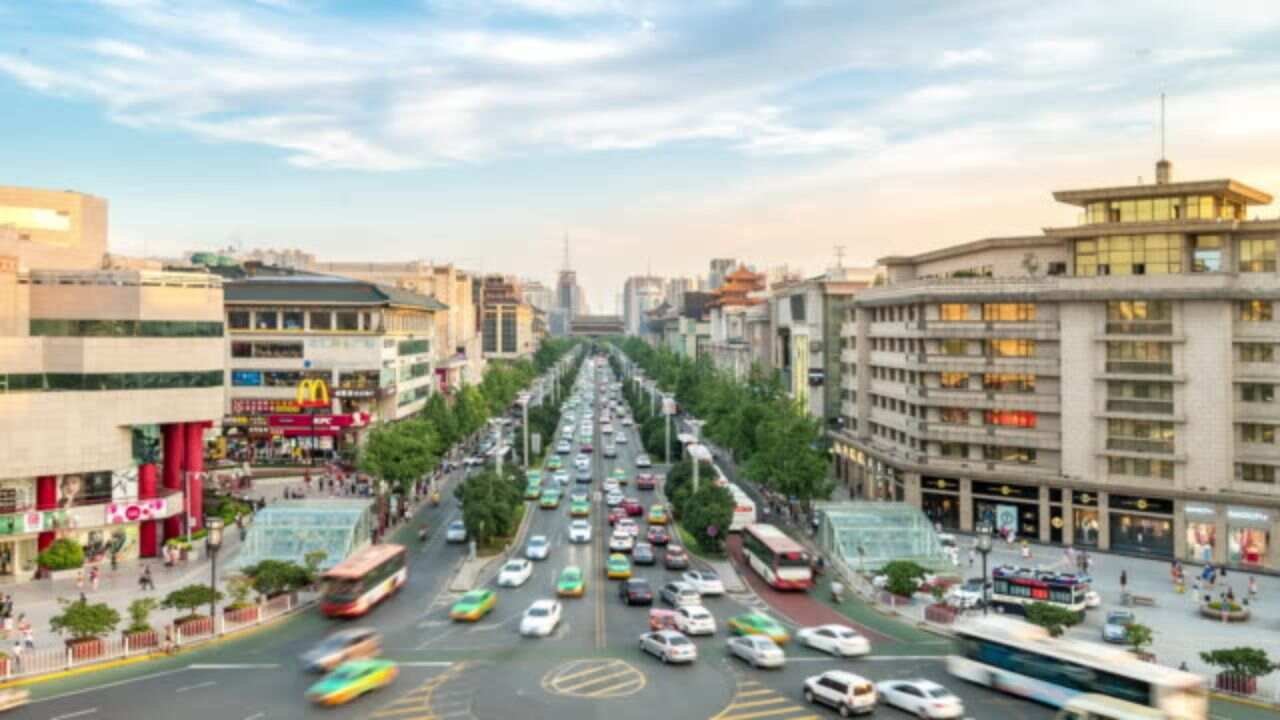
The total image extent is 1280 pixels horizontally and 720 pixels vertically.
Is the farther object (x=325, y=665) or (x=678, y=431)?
(x=678, y=431)

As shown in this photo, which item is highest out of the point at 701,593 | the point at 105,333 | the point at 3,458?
the point at 105,333

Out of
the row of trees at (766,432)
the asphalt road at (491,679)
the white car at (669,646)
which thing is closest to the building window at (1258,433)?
the row of trees at (766,432)

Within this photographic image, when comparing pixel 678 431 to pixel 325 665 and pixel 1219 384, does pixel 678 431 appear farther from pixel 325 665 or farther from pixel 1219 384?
pixel 325 665

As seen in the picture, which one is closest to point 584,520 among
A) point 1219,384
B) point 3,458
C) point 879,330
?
point 879,330

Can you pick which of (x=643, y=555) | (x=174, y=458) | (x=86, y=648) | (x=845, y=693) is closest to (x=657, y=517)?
(x=643, y=555)

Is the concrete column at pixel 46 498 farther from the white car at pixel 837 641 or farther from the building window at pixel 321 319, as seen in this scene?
the building window at pixel 321 319

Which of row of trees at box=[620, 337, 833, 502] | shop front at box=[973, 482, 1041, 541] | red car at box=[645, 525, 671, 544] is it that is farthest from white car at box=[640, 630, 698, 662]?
shop front at box=[973, 482, 1041, 541]
